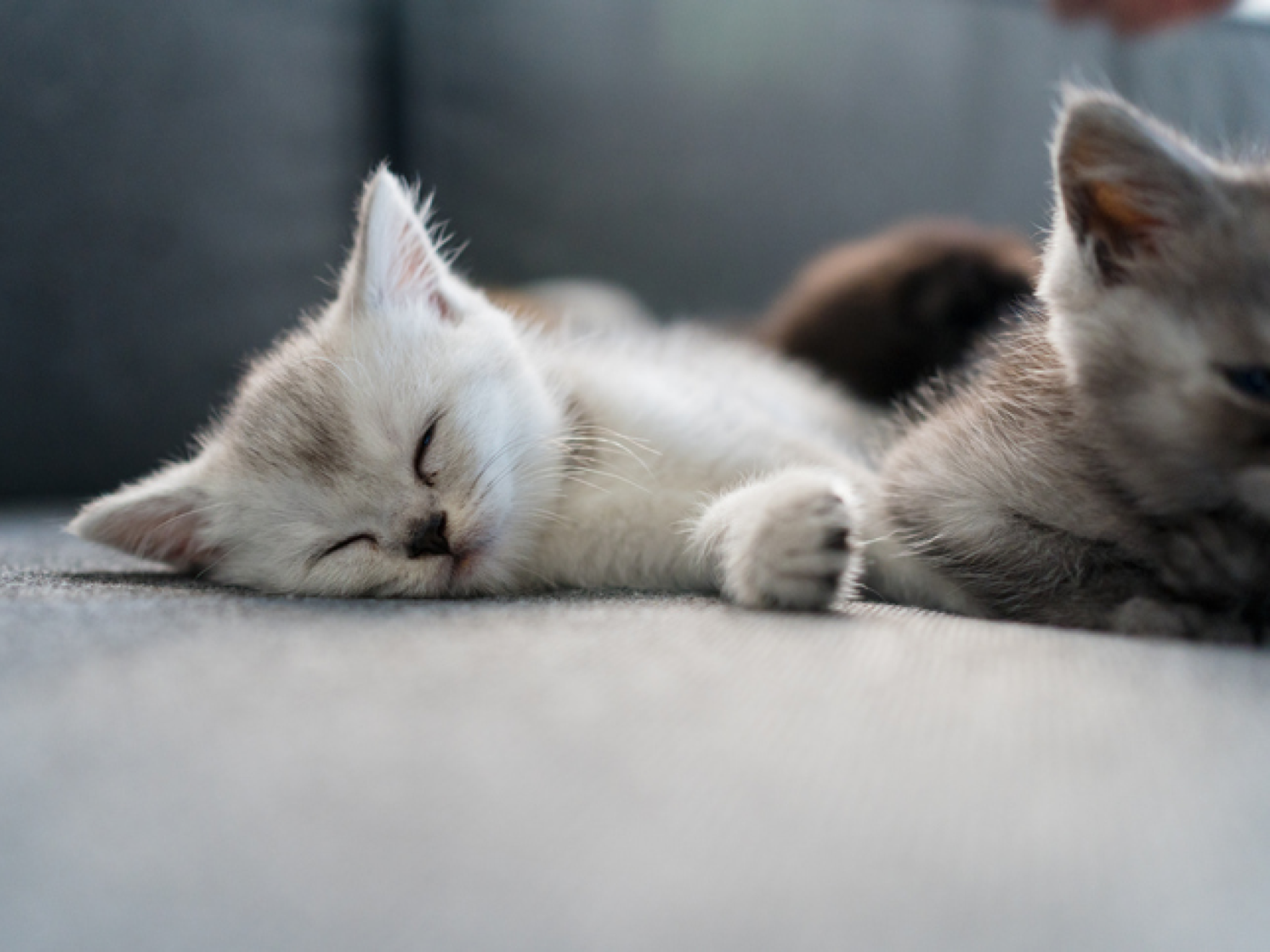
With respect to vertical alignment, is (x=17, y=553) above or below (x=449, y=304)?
below

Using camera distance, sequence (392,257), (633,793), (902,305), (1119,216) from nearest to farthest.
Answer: (633,793)
(1119,216)
(392,257)
(902,305)

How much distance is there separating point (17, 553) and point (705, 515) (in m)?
0.79

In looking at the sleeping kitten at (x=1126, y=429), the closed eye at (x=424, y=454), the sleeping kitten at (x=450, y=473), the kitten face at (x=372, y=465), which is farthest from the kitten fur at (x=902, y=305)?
the closed eye at (x=424, y=454)

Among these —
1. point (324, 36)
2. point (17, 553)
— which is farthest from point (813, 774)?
point (324, 36)

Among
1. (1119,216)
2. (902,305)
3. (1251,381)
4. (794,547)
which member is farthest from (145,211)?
(1251,381)

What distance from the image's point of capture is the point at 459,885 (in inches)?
15.2

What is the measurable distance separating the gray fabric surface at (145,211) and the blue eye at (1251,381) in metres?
1.55

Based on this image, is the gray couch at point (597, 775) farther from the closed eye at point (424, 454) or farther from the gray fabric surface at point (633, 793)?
the closed eye at point (424, 454)

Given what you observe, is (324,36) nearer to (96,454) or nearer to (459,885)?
(96,454)

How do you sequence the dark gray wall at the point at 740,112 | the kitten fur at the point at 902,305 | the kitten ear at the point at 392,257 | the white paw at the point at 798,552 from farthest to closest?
1. the dark gray wall at the point at 740,112
2. the kitten fur at the point at 902,305
3. the kitten ear at the point at 392,257
4. the white paw at the point at 798,552

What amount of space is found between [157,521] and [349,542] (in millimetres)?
235

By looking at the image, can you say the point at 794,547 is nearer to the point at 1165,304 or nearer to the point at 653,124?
the point at 1165,304

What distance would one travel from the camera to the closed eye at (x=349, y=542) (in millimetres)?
945

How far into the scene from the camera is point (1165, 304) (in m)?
0.71
